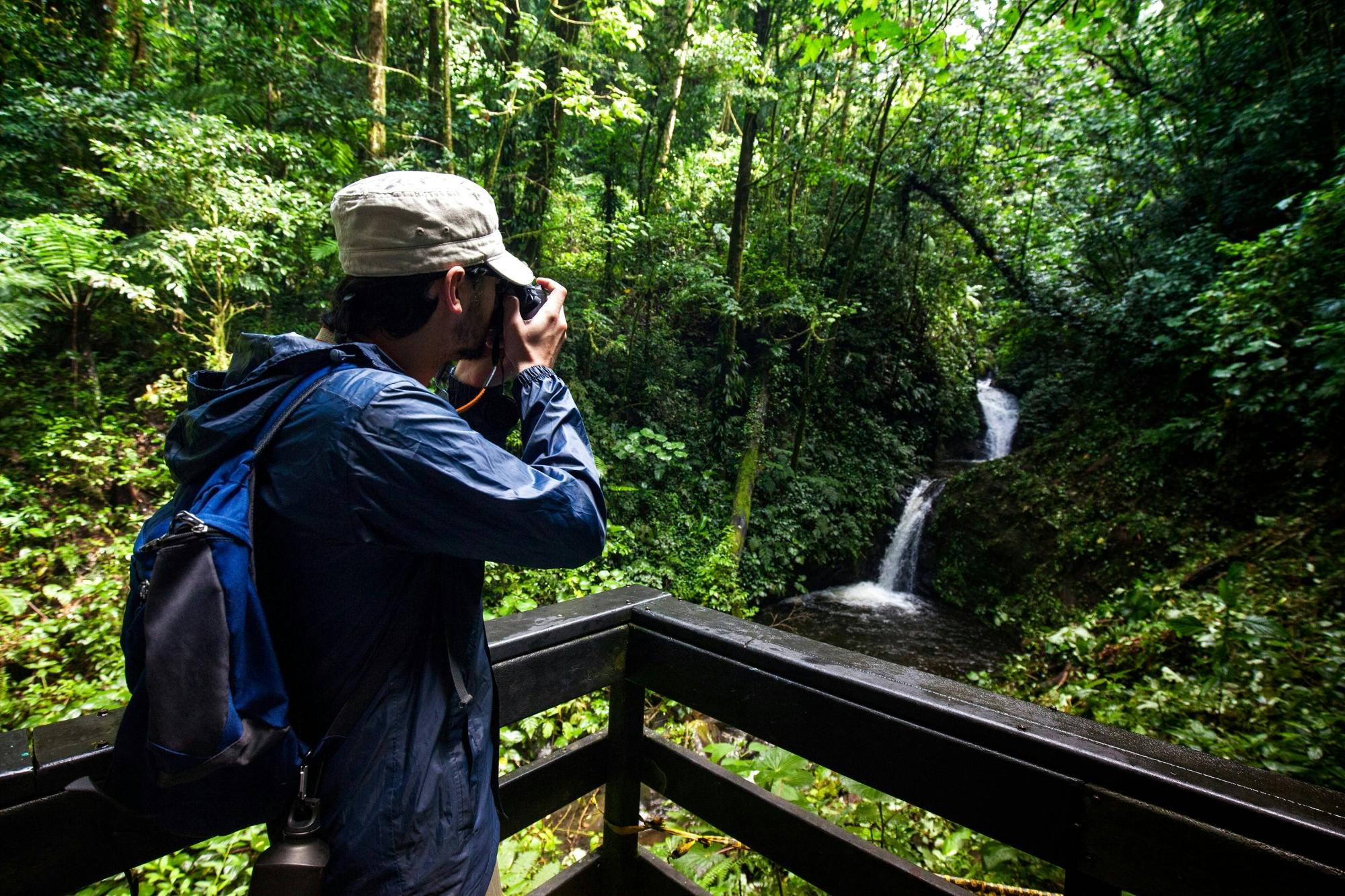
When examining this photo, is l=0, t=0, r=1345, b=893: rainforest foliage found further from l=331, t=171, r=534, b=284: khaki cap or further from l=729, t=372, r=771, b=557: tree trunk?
l=331, t=171, r=534, b=284: khaki cap

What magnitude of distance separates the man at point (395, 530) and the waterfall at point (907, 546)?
11.3 m

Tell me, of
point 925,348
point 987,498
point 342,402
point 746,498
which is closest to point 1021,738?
point 342,402

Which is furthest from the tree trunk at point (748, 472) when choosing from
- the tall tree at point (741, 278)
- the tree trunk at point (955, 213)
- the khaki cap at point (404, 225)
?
the khaki cap at point (404, 225)

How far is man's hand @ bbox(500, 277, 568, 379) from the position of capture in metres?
1.31

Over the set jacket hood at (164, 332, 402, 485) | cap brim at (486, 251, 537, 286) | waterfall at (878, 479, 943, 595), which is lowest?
waterfall at (878, 479, 943, 595)

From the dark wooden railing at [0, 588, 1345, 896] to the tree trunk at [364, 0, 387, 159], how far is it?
7899 millimetres

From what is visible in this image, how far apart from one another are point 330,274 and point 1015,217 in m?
12.2

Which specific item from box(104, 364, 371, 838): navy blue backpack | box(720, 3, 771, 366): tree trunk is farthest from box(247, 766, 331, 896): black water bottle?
box(720, 3, 771, 366): tree trunk

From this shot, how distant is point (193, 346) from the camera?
716 centimetres

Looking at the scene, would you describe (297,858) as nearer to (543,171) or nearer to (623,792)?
(623,792)

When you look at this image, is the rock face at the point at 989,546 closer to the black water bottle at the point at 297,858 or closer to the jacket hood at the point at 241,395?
the black water bottle at the point at 297,858

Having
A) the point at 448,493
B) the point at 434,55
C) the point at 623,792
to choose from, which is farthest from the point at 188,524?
the point at 434,55

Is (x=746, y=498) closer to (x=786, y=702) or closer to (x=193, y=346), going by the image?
(x=193, y=346)

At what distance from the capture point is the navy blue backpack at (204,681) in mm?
778
